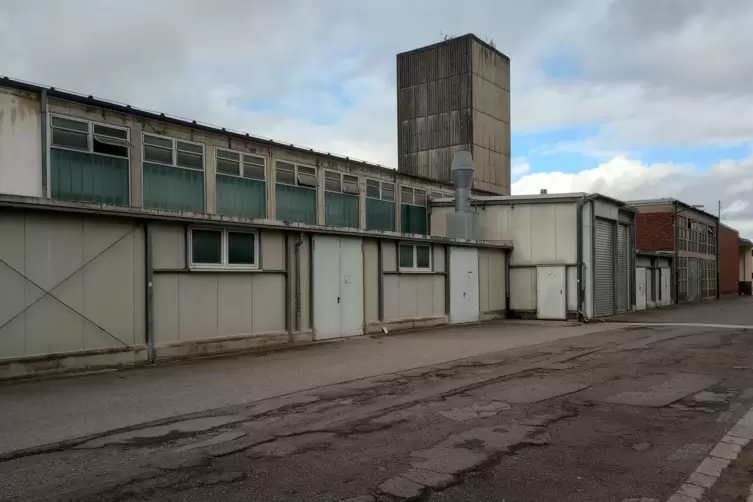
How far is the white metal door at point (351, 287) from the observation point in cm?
1664

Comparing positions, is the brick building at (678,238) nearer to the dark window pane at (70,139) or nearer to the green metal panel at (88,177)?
the green metal panel at (88,177)

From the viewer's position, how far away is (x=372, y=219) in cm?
2653

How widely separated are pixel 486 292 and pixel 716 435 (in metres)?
17.0

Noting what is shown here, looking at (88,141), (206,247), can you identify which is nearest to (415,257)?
(206,247)

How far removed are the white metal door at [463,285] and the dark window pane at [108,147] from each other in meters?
11.0

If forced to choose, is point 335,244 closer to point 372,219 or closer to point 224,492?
point 372,219

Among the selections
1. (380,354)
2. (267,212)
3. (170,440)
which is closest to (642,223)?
(267,212)

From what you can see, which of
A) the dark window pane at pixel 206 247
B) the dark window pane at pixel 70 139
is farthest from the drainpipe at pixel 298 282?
the dark window pane at pixel 70 139

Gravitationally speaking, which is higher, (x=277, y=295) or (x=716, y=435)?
(x=277, y=295)

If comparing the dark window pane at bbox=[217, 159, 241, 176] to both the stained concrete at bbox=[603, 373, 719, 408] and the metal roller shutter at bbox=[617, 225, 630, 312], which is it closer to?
the stained concrete at bbox=[603, 373, 719, 408]

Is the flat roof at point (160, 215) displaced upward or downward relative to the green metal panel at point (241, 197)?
downward

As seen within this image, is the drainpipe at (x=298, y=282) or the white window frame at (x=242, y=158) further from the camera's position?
the white window frame at (x=242, y=158)

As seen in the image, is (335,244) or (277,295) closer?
(277,295)

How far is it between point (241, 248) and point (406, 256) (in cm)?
659
